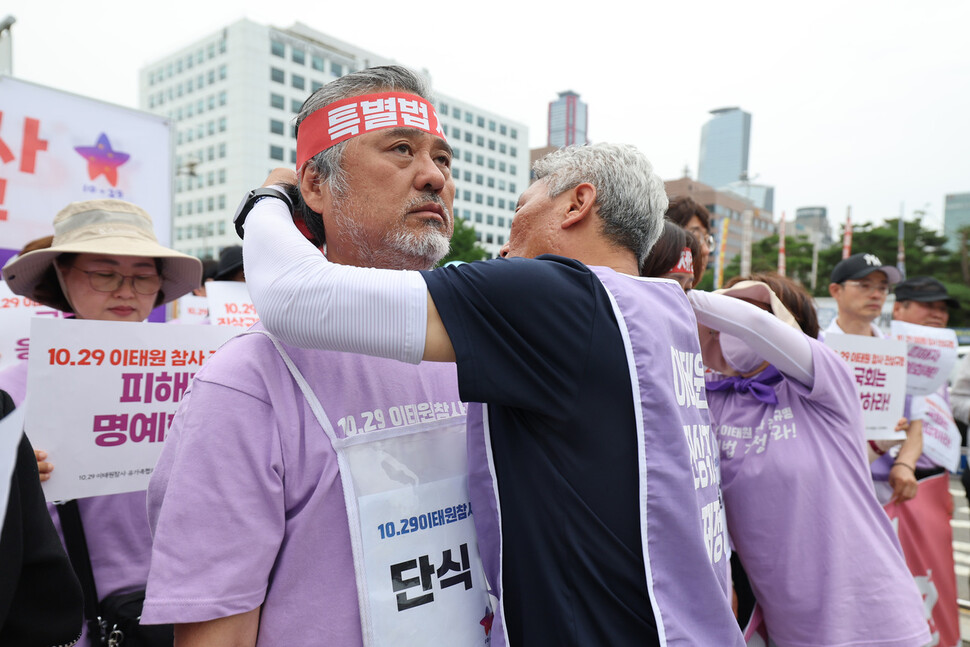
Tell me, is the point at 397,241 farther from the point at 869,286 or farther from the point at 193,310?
the point at 869,286

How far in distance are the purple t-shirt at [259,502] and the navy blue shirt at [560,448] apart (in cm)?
32

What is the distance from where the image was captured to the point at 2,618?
1.16 meters

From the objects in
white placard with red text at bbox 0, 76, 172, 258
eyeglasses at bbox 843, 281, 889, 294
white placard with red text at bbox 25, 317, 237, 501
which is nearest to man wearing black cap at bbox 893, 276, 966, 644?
eyeglasses at bbox 843, 281, 889, 294

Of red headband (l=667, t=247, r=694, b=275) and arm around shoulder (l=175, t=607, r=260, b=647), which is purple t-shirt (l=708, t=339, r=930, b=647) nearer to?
red headband (l=667, t=247, r=694, b=275)

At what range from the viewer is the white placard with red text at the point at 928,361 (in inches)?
154

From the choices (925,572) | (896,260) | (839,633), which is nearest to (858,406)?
(839,633)

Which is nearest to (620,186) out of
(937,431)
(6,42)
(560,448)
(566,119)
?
(560,448)

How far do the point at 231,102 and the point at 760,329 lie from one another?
227 feet

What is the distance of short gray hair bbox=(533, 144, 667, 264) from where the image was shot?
1546mm

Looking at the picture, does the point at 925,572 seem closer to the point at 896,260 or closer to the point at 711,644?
the point at 711,644

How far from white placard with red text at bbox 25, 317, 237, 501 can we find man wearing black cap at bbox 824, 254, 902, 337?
384cm

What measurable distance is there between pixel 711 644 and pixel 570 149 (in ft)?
4.09

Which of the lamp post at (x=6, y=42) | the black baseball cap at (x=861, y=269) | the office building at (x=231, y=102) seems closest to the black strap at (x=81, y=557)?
the lamp post at (x=6, y=42)

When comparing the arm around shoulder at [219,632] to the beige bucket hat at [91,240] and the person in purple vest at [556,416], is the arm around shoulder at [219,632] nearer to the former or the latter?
the person in purple vest at [556,416]
